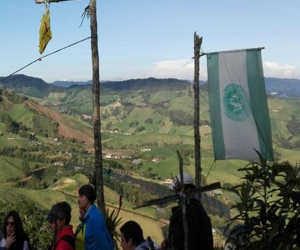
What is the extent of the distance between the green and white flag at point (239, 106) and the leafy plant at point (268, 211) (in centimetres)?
610

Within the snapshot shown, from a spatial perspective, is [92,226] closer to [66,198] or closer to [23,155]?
[66,198]

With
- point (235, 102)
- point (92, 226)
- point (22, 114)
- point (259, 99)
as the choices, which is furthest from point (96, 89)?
point (22, 114)

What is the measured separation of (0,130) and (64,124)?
126 feet

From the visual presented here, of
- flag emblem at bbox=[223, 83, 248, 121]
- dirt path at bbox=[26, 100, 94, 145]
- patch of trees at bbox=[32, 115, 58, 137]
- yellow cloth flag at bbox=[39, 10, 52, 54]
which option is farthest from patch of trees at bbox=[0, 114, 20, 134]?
flag emblem at bbox=[223, 83, 248, 121]

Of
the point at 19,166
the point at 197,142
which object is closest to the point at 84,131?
the point at 19,166

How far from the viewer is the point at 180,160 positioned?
6.03 feet

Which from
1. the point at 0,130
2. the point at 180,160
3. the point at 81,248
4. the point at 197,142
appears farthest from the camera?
the point at 0,130

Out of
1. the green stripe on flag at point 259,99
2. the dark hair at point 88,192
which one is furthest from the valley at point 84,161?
the dark hair at point 88,192

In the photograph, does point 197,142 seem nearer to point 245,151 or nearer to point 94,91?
point 245,151

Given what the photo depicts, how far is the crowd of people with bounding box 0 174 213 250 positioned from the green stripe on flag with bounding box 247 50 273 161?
17.4 ft

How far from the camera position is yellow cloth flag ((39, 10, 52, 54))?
27.6 feet

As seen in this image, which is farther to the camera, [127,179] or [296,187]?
[127,179]

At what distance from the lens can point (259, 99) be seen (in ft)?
28.6

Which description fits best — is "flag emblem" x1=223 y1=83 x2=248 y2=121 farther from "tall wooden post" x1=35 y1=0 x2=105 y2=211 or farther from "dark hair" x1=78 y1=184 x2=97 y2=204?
"dark hair" x1=78 y1=184 x2=97 y2=204
